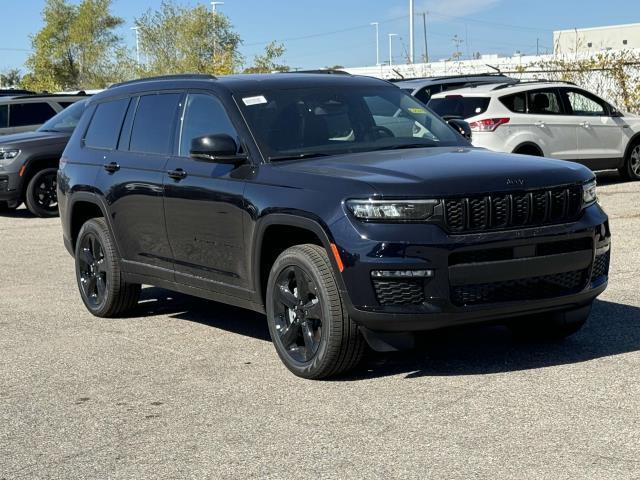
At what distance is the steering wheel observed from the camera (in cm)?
751

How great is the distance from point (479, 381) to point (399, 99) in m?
2.47

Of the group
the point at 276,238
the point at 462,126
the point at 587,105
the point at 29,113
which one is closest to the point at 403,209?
the point at 276,238

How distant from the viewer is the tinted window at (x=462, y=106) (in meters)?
17.1

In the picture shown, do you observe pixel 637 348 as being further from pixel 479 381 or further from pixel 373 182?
pixel 373 182

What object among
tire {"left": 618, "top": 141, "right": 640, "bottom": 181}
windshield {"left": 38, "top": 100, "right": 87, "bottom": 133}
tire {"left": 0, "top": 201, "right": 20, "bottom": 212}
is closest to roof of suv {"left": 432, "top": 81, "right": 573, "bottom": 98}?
tire {"left": 618, "top": 141, "right": 640, "bottom": 181}

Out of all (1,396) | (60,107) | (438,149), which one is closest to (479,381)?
(438,149)

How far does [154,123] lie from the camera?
323 inches

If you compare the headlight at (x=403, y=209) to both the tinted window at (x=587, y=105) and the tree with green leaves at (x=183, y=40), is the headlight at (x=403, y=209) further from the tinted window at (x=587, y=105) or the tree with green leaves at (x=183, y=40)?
the tree with green leaves at (x=183, y=40)

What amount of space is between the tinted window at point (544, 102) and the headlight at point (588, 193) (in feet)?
35.3

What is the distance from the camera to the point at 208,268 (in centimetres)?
743

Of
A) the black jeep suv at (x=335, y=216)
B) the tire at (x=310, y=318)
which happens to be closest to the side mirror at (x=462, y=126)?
the black jeep suv at (x=335, y=216)

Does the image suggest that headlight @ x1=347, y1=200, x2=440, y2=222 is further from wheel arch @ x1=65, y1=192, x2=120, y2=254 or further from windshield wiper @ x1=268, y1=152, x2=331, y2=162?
wheel arch @ x1=65, y1=192, x2=120, y2=254

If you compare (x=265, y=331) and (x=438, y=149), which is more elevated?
(x=438, y=149)

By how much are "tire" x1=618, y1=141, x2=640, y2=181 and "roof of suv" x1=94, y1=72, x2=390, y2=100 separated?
1125 cm
